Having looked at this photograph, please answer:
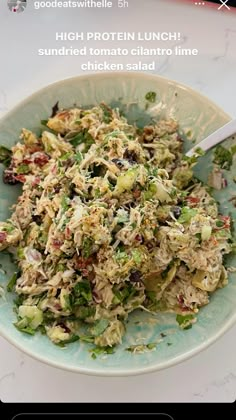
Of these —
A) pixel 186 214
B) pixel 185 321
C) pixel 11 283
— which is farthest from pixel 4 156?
pixel 185 321

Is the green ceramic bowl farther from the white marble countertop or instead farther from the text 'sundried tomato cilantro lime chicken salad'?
the white marble countertop

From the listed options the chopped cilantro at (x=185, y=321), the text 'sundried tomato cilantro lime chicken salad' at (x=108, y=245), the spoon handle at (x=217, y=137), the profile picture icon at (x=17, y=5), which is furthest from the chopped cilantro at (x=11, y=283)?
the profile picture icon at (x=17, y=5)

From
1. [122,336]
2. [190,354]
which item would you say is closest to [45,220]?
[122,336]

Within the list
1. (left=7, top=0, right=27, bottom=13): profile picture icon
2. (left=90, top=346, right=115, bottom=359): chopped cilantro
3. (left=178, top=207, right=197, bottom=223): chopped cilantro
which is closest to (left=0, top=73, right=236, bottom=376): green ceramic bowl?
(left=90, top=346, right=115, bottom=359): chopped cilantro

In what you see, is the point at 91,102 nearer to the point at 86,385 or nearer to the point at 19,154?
the point at 19,154

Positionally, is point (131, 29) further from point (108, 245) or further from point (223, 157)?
point (108, 245)
